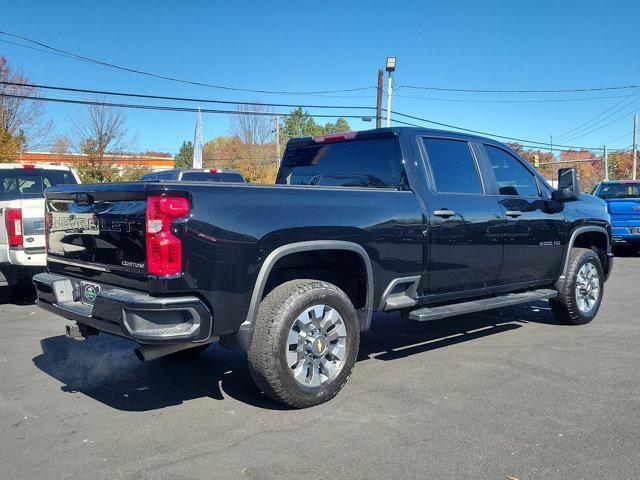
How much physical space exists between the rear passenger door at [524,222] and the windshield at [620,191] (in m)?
10.1

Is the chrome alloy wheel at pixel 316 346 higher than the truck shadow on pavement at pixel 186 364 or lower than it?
higher

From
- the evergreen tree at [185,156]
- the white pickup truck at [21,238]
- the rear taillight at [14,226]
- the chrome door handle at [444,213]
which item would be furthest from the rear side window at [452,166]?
the evergreen tree at [185,156]

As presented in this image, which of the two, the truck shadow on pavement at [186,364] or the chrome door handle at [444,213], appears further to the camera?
the chrome door handle at [444,213]

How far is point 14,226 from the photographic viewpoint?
7.02m

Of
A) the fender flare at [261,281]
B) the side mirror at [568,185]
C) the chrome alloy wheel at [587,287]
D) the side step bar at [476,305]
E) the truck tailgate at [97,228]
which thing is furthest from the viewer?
the chrome alloy wheel at [587,287]

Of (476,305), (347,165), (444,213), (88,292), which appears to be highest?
(347,165)

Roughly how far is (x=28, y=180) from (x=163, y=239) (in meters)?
6.79

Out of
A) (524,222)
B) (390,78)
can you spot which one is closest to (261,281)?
(524,222)

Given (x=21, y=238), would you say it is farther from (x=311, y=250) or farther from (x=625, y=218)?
(x=625, y=218)

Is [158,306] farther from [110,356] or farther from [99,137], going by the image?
[99,137]

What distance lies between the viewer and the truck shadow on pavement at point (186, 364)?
172 inches

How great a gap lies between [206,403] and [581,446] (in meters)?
2.51

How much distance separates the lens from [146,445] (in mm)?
3441

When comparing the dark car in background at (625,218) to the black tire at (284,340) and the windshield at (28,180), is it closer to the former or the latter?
the black tire at (284,340)
